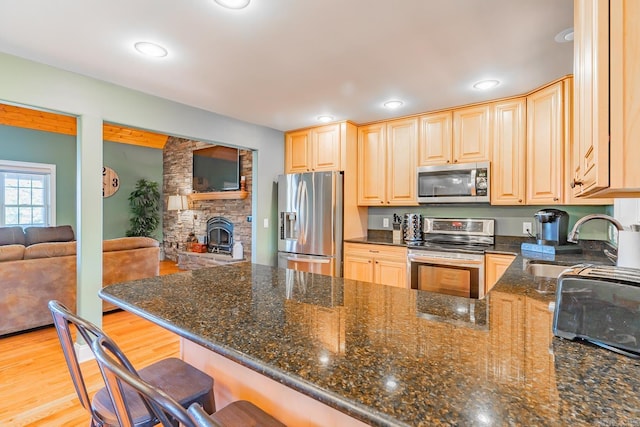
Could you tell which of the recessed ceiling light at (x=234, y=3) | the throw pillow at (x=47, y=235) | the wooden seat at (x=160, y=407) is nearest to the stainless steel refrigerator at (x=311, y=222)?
the recessed ceiling light at (x=234, y=3)

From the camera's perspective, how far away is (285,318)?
101 cm

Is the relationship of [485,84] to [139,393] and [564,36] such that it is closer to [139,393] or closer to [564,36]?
[564,36]

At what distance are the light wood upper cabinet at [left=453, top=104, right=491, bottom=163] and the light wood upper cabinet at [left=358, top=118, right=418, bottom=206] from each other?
1.42 feet

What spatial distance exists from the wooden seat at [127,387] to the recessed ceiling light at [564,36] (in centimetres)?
256

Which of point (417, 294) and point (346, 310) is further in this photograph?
point (417, 294)

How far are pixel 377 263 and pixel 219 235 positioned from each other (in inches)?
144

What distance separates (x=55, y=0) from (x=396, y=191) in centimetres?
313

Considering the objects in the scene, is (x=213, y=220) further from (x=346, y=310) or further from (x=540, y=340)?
(x=540, y=340)

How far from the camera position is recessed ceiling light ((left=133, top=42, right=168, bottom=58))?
2.07 metres

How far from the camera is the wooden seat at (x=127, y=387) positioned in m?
0.93

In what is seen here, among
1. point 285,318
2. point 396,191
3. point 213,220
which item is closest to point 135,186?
point 213,220

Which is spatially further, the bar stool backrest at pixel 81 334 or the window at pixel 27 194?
the window at pixel 27 194

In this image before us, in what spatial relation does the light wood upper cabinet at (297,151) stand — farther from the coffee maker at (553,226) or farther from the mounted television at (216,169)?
the coffee maker at (553,226)

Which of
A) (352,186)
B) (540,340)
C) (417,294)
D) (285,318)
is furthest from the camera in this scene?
(352,186)
